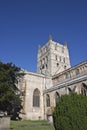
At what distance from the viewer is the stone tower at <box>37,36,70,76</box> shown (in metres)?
55.0

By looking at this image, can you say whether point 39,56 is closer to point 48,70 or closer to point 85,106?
point 48,70

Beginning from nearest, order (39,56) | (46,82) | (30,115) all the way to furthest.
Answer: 1. (30,115)
2. (46,82)
3. (39,56)

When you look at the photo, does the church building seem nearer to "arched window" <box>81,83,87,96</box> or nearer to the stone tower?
"arched window" <box>81,83,87,96</box>

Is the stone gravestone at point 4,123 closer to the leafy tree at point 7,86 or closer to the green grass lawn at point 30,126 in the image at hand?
the green grass lawn at point 30,126

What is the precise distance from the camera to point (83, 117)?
36.0 feet

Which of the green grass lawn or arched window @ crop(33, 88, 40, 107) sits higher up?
arched window @ crop(33, 88, 40, 107)

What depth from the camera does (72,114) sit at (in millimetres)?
11172

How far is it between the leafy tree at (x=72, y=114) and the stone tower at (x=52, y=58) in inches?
1583

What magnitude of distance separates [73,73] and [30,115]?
1249cm

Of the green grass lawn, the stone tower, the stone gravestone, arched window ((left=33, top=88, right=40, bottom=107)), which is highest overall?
the stone tower

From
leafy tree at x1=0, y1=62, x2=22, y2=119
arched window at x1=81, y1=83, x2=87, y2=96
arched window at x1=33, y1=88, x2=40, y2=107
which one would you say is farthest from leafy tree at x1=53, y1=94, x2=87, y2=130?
arched window at x1=33, y1=88, x2=40, y2=107

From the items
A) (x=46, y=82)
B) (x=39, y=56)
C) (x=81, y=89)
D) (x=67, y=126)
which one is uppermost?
(x=39, y=56)

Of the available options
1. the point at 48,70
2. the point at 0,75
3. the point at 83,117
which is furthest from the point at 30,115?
the point at 83,117

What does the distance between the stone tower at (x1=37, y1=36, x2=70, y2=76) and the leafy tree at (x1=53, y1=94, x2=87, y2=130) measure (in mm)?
40220
